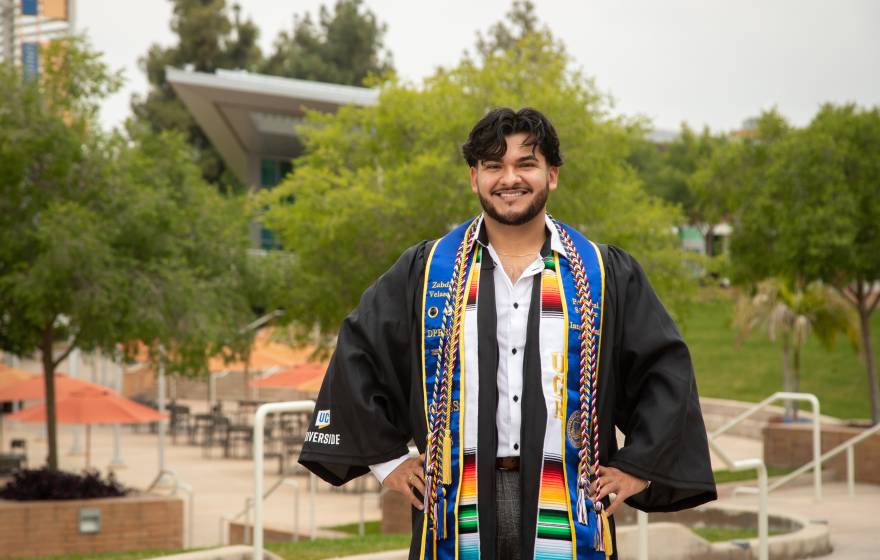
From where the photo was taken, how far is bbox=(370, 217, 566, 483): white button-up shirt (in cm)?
345

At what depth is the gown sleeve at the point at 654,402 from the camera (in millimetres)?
3373

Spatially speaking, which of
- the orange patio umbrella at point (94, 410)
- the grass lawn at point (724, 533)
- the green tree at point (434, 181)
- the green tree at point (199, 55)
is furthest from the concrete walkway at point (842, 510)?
the green tree at point (199, 55)

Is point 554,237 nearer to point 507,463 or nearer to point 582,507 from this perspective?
point 507,463

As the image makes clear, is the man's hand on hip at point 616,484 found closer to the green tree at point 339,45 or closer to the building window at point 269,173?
the building window at point 269,173

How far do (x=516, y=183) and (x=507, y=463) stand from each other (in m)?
0.80

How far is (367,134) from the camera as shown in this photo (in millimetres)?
18844

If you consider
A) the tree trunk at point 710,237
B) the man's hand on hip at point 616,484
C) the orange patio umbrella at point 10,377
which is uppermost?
the tree trunk at point 710,237

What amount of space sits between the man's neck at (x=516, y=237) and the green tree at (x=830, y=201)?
1337 cm

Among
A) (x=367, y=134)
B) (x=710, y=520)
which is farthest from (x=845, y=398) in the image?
(x=710, y=520)

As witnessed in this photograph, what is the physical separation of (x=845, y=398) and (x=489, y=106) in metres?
17.9

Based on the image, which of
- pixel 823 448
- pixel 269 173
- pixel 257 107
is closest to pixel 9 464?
pixel 823 448

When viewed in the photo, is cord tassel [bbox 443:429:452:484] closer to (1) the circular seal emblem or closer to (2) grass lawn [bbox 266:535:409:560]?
(1) the circular seal emblem

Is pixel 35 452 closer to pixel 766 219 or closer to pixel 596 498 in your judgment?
pixel 766 219

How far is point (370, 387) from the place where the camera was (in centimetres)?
357
